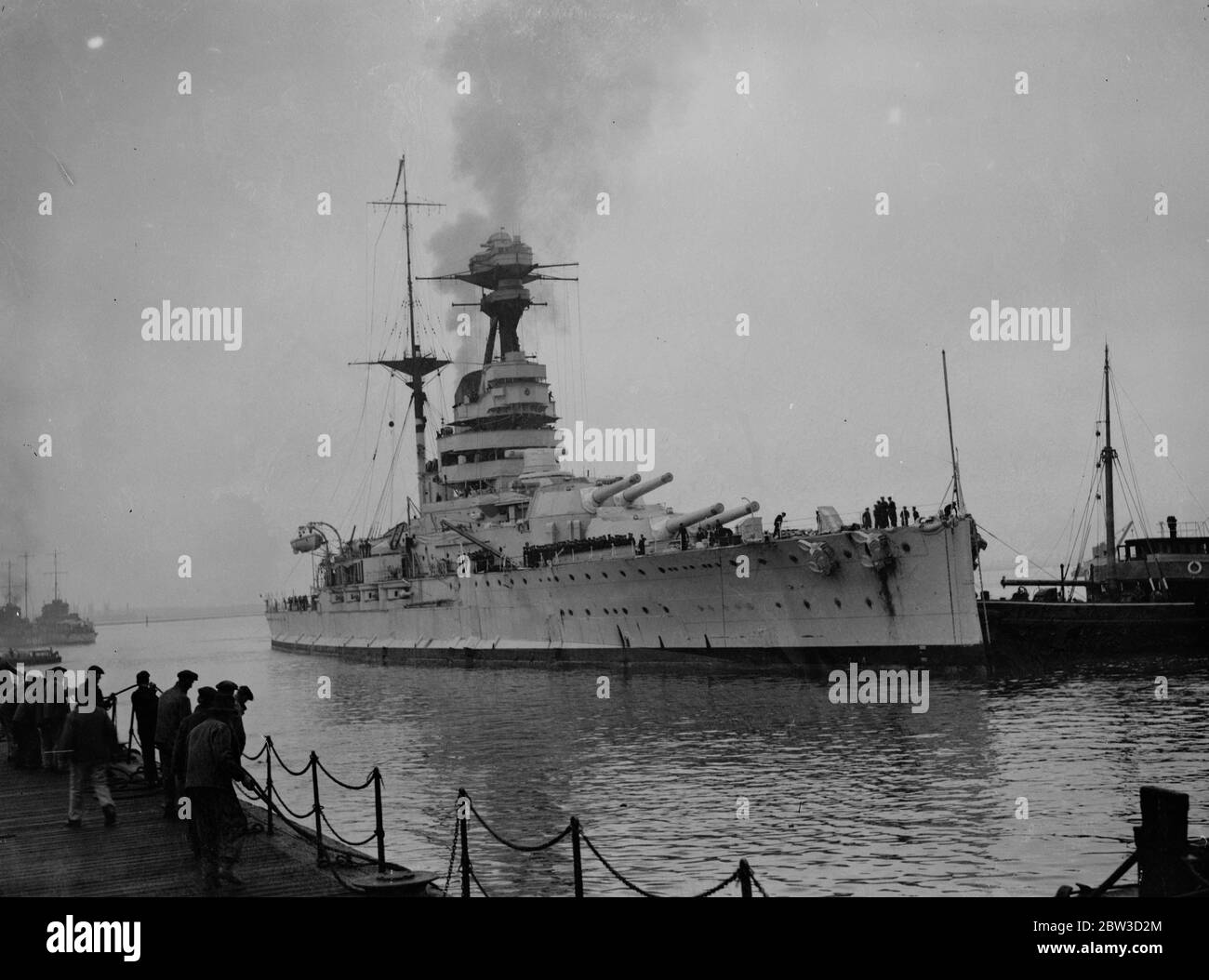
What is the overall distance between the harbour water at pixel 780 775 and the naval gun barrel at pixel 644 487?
6.99m

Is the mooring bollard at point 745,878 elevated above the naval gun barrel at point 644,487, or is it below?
below

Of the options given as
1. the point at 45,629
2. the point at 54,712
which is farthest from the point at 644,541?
the point at 45,629

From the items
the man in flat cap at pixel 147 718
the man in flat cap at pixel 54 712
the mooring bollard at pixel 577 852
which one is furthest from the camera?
the man in flat cap at pixel 54 712

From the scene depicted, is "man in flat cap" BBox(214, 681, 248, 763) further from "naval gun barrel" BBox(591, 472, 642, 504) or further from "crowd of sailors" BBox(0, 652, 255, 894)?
"naval gun barrel" BBox(591, 472, 642, 504)

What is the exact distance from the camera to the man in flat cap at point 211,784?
8.69 m

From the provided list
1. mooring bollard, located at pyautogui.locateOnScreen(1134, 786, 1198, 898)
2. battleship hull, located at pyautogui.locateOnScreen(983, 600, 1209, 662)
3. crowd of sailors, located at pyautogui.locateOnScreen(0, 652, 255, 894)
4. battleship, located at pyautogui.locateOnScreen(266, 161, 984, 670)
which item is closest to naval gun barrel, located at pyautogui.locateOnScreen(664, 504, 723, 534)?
battleship, located at pyautogui.locateOnScreen(266, 161, 984, 670)

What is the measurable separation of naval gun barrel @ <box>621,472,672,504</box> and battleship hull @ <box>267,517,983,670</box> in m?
3.20

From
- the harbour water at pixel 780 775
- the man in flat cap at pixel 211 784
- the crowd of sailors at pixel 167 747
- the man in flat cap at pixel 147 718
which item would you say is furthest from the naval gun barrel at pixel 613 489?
the man in flat cap at pixel 211 784

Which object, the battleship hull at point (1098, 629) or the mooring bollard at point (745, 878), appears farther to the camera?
the battleship hull at point (1098, 629)

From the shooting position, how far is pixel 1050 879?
35.5 feet

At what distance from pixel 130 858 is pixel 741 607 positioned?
2134 centimetres

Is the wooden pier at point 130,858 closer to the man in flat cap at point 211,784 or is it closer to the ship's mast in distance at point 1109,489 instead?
the man in flat cap at point 211,784

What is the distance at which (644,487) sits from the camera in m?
35.7

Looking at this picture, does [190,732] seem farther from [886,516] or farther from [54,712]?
[886,516]
